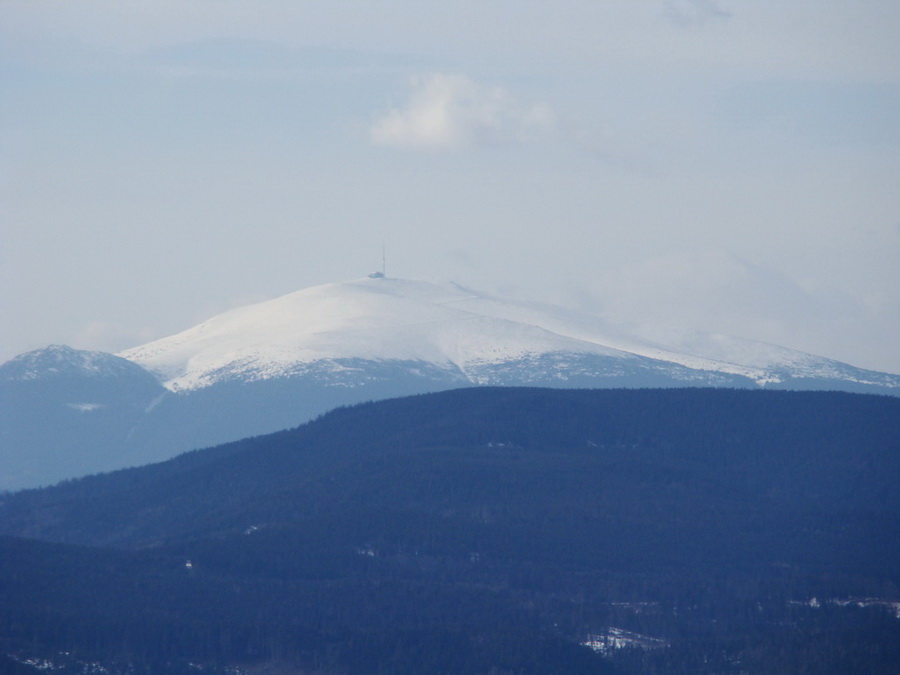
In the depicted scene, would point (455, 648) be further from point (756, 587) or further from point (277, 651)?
point (756, 587)

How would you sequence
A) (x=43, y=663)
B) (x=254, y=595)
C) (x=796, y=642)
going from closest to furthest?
(x=43, y=663), (x=796, y=642), (x=254, y=595)

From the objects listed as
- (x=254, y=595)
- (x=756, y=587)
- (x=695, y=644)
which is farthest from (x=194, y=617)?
(x=756, y=587)

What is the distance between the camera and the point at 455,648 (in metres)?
173

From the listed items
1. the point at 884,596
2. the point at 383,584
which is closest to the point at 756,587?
the point at 884,596

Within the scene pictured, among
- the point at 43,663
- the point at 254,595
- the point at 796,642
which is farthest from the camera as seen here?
the point at 254,595

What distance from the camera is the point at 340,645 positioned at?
17288 cm

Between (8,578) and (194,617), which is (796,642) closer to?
(194,617)

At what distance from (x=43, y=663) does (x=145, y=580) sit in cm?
2406

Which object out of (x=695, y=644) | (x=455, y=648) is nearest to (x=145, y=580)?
(x=455, y=648)

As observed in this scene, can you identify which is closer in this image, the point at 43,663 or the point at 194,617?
the point at 43,663

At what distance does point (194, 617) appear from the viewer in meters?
178

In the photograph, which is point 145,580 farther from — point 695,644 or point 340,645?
point 695,644

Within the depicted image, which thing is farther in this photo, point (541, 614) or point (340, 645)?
point (541, 614)

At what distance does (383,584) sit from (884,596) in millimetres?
53784
